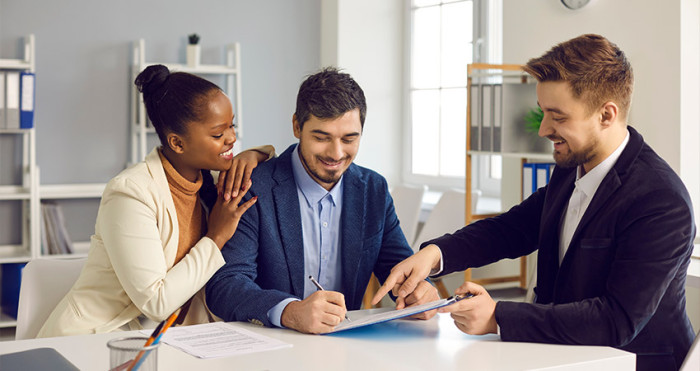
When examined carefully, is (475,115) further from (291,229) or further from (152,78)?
(152,78)

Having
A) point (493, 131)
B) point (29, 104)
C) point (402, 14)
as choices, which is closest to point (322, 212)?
point (493, 131)

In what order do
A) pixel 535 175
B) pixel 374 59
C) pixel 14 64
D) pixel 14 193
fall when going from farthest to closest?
pixel 374 59 < pixel 14 193 < pixel 14 64 < pixel 535 175

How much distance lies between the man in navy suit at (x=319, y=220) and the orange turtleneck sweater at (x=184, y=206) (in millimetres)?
111

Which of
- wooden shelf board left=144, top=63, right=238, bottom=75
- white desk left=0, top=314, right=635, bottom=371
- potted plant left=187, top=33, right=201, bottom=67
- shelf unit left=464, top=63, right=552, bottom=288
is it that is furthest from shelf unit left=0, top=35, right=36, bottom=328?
white desk left=0, top=314, right=635, bottom=371

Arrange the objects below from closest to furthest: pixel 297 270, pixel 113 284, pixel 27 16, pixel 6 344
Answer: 1. pixel 6 344
2. pixel 113 284
3. pixel 297 270
4. pixel 27 16

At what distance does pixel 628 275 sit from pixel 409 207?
295 cm

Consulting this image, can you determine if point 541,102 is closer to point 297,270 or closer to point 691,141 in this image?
point 297,270

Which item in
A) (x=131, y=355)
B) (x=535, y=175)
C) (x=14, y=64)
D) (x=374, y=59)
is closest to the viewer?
(x=131, y=355)

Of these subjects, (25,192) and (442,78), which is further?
(442,78)

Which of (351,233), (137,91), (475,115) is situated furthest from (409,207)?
(351,233)

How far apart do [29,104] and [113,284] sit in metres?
2.74

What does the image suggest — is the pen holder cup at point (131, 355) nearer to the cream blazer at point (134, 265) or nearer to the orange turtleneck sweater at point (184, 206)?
the cream blazer at point (134, 265)

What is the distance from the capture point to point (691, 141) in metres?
Answer: 3.19

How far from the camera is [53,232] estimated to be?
176 inches
